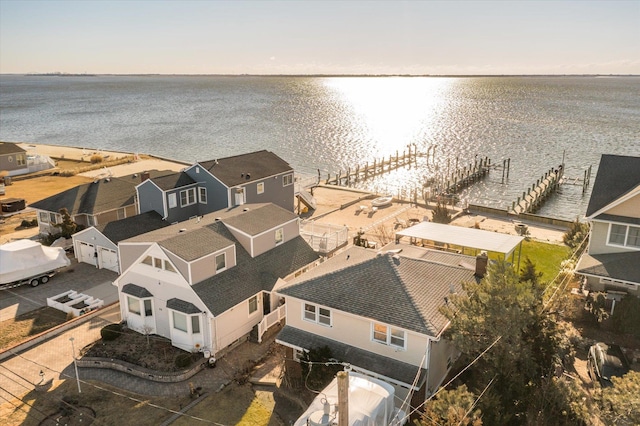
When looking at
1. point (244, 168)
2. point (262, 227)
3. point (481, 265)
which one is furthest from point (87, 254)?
point (481, 265)

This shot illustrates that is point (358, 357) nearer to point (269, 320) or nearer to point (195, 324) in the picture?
point (269, 320)

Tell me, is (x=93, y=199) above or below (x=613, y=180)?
below

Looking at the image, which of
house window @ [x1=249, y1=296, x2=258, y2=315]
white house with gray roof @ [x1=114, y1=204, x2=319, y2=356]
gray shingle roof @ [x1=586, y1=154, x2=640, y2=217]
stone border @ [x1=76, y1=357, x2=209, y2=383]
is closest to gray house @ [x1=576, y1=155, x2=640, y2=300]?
gray shingle roof @ [x1=586, y1=154, x2=640, y2=217]

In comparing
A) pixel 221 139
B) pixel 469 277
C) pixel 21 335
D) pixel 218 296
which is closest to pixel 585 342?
pixel 469 277

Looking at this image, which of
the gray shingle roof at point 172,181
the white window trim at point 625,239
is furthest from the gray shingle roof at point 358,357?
the gray shingle roof at point 172,181

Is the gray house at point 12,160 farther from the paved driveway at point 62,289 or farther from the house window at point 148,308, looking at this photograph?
the house window at point 148,308
